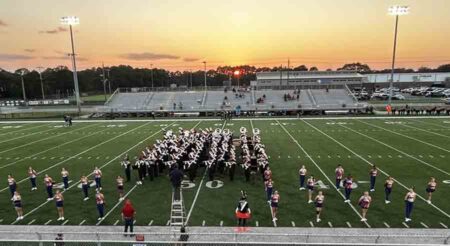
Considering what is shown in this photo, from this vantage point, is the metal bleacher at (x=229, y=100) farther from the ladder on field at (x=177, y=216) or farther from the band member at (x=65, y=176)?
the ladder on field at (x=177, y=216)

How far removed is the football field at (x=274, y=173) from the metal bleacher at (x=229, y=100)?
13.9 metres

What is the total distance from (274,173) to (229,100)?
33847 millimetres

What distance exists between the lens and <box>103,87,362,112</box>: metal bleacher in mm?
43250

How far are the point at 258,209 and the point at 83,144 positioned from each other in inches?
657

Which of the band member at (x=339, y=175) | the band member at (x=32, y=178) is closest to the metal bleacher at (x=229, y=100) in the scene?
the band member at (x=339, y=175)

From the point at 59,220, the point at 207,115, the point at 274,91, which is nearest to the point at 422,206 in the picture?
the point at 59,220

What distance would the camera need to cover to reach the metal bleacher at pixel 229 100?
4325 centimetres

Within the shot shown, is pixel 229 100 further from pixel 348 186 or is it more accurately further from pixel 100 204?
pixel 100 204

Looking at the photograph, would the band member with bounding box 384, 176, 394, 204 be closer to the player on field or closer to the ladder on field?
the player on field

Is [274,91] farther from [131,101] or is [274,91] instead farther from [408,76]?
[408,76]

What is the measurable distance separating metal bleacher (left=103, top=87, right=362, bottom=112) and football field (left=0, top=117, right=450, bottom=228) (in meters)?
13.9

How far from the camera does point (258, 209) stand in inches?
428

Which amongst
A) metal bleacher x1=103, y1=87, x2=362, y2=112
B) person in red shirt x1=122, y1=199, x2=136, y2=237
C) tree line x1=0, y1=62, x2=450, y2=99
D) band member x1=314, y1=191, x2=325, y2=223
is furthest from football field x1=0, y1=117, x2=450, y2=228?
tree line x1=0, y1=62, x2=450, y2=99

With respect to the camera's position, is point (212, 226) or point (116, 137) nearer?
point (212, 226)
